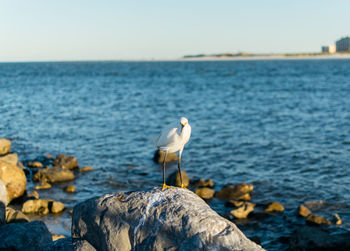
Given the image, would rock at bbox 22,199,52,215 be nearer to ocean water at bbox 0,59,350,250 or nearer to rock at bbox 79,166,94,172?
ocean water at bbox 0,59,350,250

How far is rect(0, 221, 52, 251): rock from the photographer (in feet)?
29.7

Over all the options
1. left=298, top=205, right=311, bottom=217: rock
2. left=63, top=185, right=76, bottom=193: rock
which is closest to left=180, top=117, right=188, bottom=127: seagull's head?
left=298, top=205, right=311, bottom=217: rock

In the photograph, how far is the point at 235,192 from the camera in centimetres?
1767

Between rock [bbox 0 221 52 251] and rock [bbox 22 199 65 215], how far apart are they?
18.7ft

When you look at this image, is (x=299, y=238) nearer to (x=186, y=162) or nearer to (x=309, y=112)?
(x=186, y=162)

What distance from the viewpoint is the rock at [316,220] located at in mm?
14492

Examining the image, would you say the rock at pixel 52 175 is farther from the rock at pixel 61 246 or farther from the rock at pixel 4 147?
the rock at pixel 61 246

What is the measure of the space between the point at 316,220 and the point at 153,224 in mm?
10342

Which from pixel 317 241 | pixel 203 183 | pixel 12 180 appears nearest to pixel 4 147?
pixel 12 180

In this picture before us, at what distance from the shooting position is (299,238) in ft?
39.7

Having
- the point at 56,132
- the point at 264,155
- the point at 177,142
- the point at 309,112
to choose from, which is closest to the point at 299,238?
the point at 177,142

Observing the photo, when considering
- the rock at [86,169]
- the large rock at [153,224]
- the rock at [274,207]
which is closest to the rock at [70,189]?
the rock at [86,169]

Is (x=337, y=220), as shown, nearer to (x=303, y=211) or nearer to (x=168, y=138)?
(x=303, y=211)

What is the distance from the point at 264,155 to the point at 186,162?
523 cm
